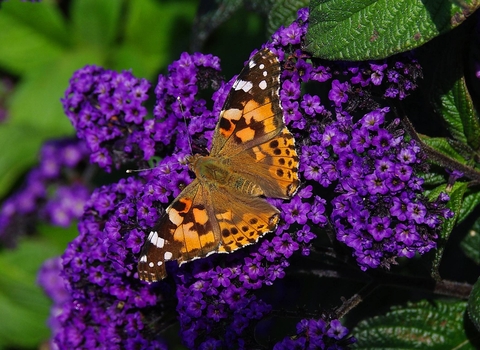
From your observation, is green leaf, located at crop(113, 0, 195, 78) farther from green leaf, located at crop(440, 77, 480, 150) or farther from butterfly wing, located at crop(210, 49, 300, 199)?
green leaf, located at crop(440, 77, 480, 150)

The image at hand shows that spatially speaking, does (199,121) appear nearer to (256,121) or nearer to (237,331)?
(256,121)

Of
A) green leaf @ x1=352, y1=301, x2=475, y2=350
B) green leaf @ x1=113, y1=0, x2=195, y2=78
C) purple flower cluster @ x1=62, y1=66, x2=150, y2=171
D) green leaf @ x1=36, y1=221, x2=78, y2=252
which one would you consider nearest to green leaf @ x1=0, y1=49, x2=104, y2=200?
green leaf @ x1=113, y1=0, x2=195, y2=78

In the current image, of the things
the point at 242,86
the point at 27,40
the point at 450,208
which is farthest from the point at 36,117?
the point at 450,208

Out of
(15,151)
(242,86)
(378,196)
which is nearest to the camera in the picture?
(378,196)

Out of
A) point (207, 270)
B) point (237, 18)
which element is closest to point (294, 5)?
point (207, 270)

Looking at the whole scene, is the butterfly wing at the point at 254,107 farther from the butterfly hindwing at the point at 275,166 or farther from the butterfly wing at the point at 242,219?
the butterfly wing at the point at 242,219

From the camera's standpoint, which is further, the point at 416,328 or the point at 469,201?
the point at 416,328

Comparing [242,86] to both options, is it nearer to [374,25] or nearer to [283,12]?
[374,25]
